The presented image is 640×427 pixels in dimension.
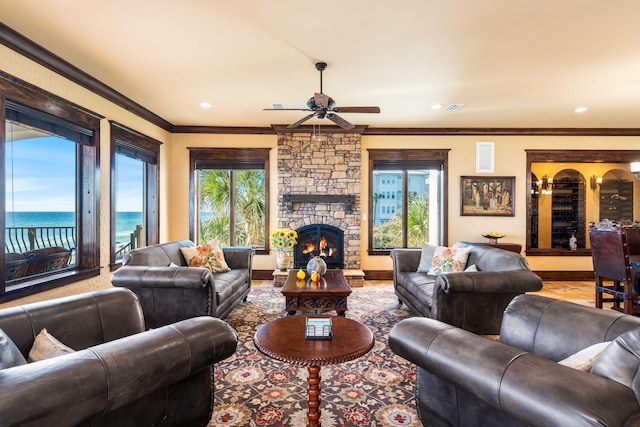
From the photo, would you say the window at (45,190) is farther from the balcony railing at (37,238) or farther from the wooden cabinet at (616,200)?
the wooden cabinet at (616,200)

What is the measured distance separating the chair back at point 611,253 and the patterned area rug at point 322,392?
9.57 ft

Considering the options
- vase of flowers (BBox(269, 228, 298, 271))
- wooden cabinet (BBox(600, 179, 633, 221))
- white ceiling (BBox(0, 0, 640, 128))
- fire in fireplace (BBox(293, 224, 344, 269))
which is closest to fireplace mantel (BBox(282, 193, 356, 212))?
fire in fireplace (BBox(293, 224, 344, 269))

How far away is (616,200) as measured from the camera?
7008mm

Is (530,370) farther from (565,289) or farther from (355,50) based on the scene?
(565,289)

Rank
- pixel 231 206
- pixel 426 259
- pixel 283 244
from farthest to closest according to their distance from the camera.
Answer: pixel 231 206, pixel 283 244, pixel 426 259

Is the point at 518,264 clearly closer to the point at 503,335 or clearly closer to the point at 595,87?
the point at 503,335

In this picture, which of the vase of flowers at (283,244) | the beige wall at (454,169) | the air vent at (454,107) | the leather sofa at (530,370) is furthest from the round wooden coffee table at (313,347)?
the beige wall at (454,169)

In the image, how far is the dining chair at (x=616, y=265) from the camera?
139 inches

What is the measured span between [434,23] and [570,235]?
6749 mm

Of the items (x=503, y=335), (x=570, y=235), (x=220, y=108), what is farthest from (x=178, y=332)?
(x=570, y=235)

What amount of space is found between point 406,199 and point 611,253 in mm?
Answer: 3072

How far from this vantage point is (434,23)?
8.47ft

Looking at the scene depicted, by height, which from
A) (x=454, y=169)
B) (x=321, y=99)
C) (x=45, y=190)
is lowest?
(x=45, y=190)

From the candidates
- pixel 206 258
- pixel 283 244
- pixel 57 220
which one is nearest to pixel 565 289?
pixel 283 244
